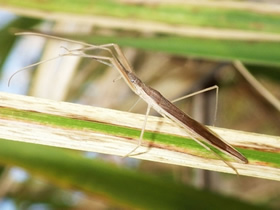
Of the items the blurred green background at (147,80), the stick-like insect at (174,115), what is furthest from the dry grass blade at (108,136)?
the blurred green background at (147,80)

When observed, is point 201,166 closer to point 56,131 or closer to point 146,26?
point 56,131

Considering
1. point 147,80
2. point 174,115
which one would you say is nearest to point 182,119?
point 174,115

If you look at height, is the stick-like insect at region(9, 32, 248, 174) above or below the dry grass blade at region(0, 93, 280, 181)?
above

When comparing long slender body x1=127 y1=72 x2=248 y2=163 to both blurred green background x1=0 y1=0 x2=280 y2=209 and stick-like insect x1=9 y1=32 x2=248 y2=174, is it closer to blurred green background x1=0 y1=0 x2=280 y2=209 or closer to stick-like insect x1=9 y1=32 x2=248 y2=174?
stick-like insect x1=9 y1=32 x2=248 y2=174

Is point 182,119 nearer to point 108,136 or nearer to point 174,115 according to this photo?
point 174,115

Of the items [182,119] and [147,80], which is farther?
[147,80]

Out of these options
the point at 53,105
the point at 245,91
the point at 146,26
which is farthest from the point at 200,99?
the point at 53,105

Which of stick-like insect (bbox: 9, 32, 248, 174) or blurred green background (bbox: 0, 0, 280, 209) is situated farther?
blurred green background (bbox: 0, 0, 280, 209)

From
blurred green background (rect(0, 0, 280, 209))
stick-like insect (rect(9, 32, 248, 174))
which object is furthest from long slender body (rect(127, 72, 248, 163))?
blurred green background (rect(0, 0, 280, 209))

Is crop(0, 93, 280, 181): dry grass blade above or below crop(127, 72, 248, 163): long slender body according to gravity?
below
